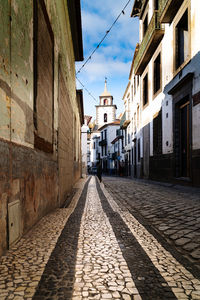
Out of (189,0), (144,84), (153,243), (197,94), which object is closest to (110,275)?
(153,243)

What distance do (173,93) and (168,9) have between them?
3547mm

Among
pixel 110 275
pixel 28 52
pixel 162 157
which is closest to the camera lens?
pixel 110 275

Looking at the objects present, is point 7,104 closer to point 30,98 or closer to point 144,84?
point 30,98

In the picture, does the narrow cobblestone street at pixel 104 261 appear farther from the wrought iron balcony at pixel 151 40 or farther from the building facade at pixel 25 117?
the wrought iron balcony at pixel 151 40

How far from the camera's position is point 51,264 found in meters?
1.94

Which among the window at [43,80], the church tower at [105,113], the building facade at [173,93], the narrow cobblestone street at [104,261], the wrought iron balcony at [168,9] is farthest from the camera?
the church tower at [105,113]

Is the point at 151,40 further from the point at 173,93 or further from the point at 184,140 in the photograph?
the point at 184,140

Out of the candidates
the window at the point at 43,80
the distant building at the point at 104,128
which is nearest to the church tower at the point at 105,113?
the distant building at the point at 104,128

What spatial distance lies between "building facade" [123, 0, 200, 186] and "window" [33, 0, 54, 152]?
534 cm

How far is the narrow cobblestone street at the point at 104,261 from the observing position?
1.53 meters

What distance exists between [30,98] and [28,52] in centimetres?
54

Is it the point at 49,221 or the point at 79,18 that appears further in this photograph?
the point at 79,18

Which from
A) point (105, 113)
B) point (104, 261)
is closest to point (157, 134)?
point (104, 261)

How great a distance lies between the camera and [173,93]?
10.1 meters
